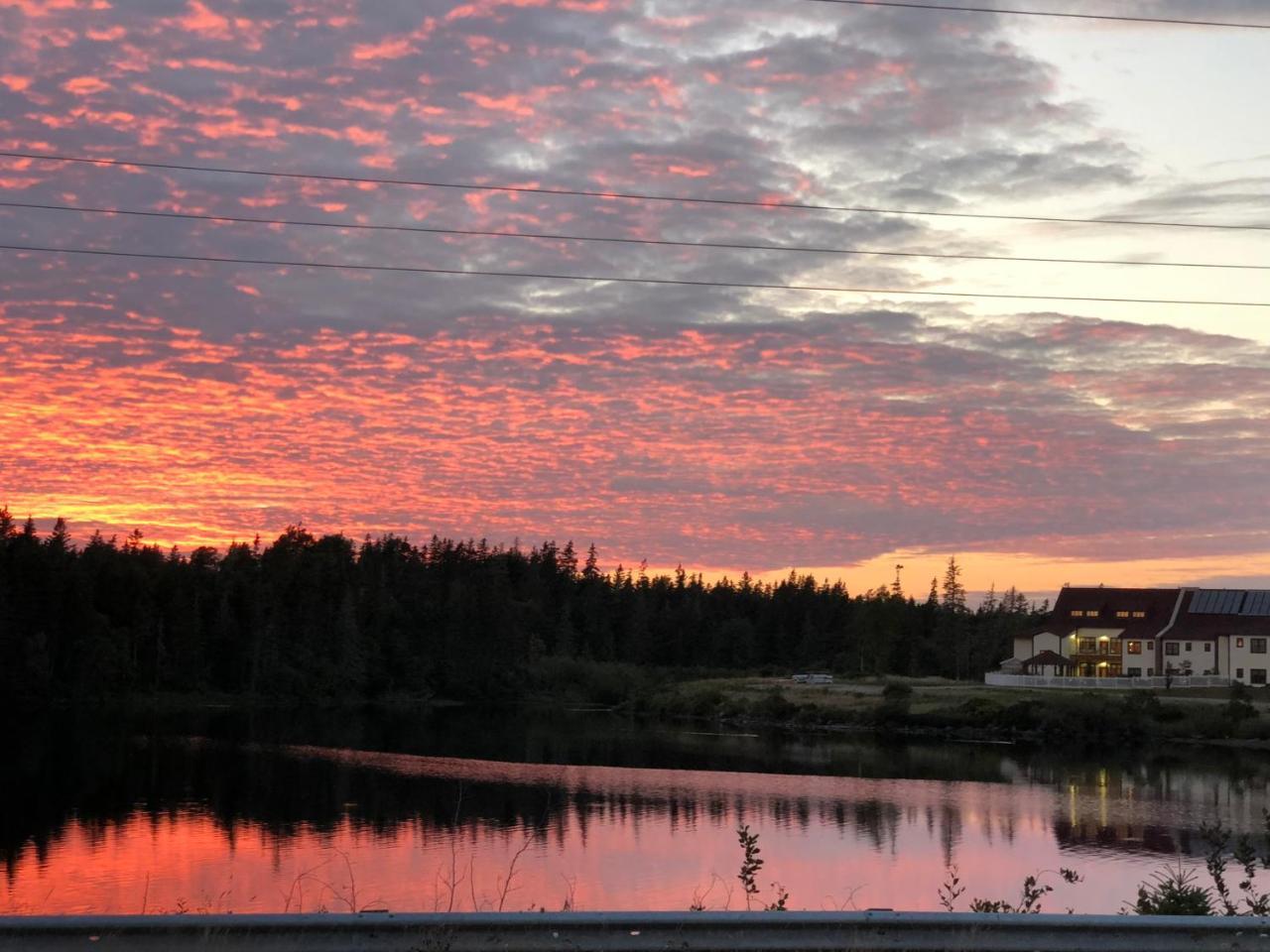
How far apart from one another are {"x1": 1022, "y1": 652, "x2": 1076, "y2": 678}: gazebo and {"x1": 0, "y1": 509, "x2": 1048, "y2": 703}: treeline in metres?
31.3

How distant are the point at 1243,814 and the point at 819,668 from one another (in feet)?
354

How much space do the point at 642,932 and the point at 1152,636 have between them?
99.5 m

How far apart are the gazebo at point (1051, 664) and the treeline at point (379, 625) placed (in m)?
31.3

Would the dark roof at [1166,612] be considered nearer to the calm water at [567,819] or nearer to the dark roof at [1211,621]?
the dark roof at [1211,621]

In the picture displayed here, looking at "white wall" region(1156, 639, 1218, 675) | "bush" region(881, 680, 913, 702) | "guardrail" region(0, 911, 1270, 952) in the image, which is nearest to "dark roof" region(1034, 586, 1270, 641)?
"white wall" region(1156, 639, 1218, 675)

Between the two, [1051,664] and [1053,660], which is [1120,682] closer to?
[1053,660]

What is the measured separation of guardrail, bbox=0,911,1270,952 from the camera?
10.6 m

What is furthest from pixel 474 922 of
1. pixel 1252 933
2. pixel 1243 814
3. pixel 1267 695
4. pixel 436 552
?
pixel 436 552

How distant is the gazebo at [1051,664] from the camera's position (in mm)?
103812

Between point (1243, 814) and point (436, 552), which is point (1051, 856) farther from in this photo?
point (436, 552)

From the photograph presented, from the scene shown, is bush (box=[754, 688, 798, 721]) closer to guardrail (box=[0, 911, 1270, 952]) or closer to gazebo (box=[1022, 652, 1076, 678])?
gazebo (box=[1022, 652, 1076, 678])

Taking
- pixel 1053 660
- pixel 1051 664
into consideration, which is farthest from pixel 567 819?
pixel 1051 664

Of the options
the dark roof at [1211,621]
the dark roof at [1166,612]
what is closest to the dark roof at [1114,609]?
the dark roof at [1166,612]

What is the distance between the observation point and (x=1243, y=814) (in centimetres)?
4803
